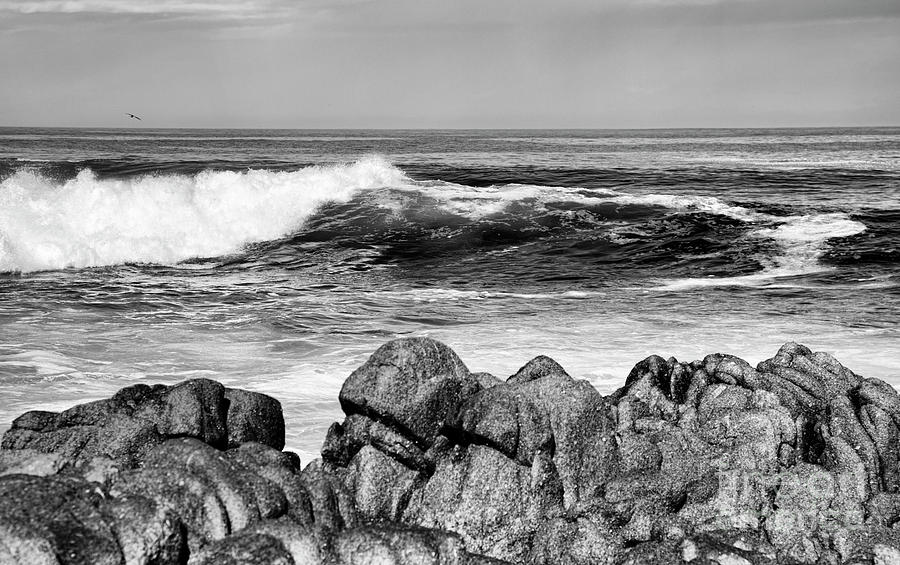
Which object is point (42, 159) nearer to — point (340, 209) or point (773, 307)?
point (340, 209)

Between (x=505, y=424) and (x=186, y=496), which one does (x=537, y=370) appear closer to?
(x=505, y=424)

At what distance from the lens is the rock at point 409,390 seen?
513 centimetres

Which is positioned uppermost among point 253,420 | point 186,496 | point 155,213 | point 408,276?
point 186,496

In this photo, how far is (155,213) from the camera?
1873 cm

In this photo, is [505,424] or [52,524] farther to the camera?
[505,424]

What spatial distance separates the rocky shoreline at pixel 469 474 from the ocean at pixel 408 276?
1274 millimetres

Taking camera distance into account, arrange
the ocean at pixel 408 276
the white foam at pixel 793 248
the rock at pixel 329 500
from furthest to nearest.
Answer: the white foam at pixel 793 248 < the ocean at pixel 408 276 < the rock at pixel 329 500

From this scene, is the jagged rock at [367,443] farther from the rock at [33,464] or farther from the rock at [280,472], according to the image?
the rock at [33,464]

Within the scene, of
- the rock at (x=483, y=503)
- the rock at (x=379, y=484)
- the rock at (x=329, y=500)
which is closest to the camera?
the rock at (x=329, y=500)

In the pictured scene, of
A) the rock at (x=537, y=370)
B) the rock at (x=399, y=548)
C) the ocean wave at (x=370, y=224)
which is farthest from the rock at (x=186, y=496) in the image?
the ocean wave at (x=370, y=224)

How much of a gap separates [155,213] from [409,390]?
49.6 ft

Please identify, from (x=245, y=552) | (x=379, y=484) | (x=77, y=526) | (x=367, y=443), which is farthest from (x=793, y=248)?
(x=77, y=526)

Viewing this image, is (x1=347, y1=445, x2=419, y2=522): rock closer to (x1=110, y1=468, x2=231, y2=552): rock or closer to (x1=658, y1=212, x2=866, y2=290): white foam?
(x1=110, y1=468, x2=231, y2=552): rock

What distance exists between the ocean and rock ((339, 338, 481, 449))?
1048mm
